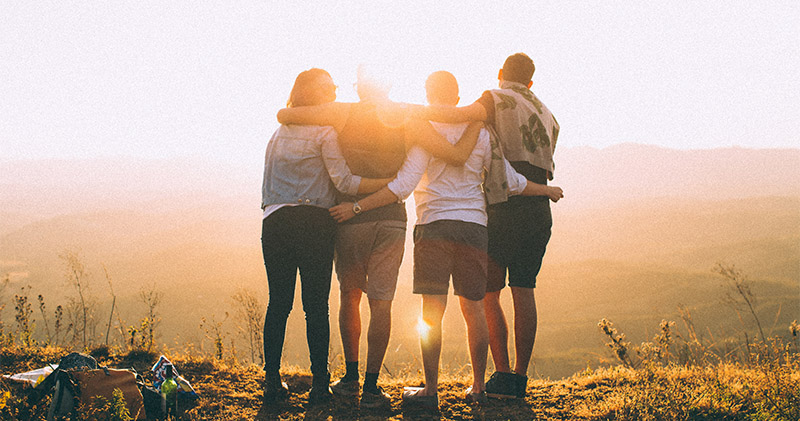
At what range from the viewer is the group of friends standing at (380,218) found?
372 centimetres

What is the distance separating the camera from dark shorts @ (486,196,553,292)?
408cm

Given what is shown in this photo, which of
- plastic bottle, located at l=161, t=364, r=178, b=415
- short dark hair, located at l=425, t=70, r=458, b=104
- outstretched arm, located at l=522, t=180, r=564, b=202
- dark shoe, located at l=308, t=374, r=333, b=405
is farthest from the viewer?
outstretched arm, located at l=522, t=180, r=564, b=202

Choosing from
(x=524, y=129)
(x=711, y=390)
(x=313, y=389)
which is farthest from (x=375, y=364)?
(x=711, y=390)

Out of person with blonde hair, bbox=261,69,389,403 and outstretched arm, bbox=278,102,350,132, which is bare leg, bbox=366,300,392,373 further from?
outstretched arm, bbox=278,102,350,132

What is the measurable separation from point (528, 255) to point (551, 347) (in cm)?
A: 4579

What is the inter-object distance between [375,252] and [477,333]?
0.92m

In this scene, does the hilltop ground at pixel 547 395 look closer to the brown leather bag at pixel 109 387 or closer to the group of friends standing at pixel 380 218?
the group of friends standing at pixel 380 218

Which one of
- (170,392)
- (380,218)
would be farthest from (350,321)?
(170,392)

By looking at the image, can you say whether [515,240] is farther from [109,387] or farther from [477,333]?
[109,387]

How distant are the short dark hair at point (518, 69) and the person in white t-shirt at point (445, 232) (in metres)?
0.58

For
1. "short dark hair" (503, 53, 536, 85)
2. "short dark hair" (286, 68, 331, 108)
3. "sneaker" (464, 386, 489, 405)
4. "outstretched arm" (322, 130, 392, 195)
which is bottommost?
"sneaker" (464, 386, 489, 405)

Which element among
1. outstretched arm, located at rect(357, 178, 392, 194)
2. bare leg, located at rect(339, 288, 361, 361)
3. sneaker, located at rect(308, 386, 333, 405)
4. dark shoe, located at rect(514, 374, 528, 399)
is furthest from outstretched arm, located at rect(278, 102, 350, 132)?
dark shoe, located at rect(514, 374, 528, 399)

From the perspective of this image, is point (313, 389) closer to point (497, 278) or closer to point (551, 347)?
point (497, 278)

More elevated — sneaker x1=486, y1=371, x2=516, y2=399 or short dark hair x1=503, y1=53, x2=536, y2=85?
short dark hair x1=503, y1=53, x2=536, y2=85
